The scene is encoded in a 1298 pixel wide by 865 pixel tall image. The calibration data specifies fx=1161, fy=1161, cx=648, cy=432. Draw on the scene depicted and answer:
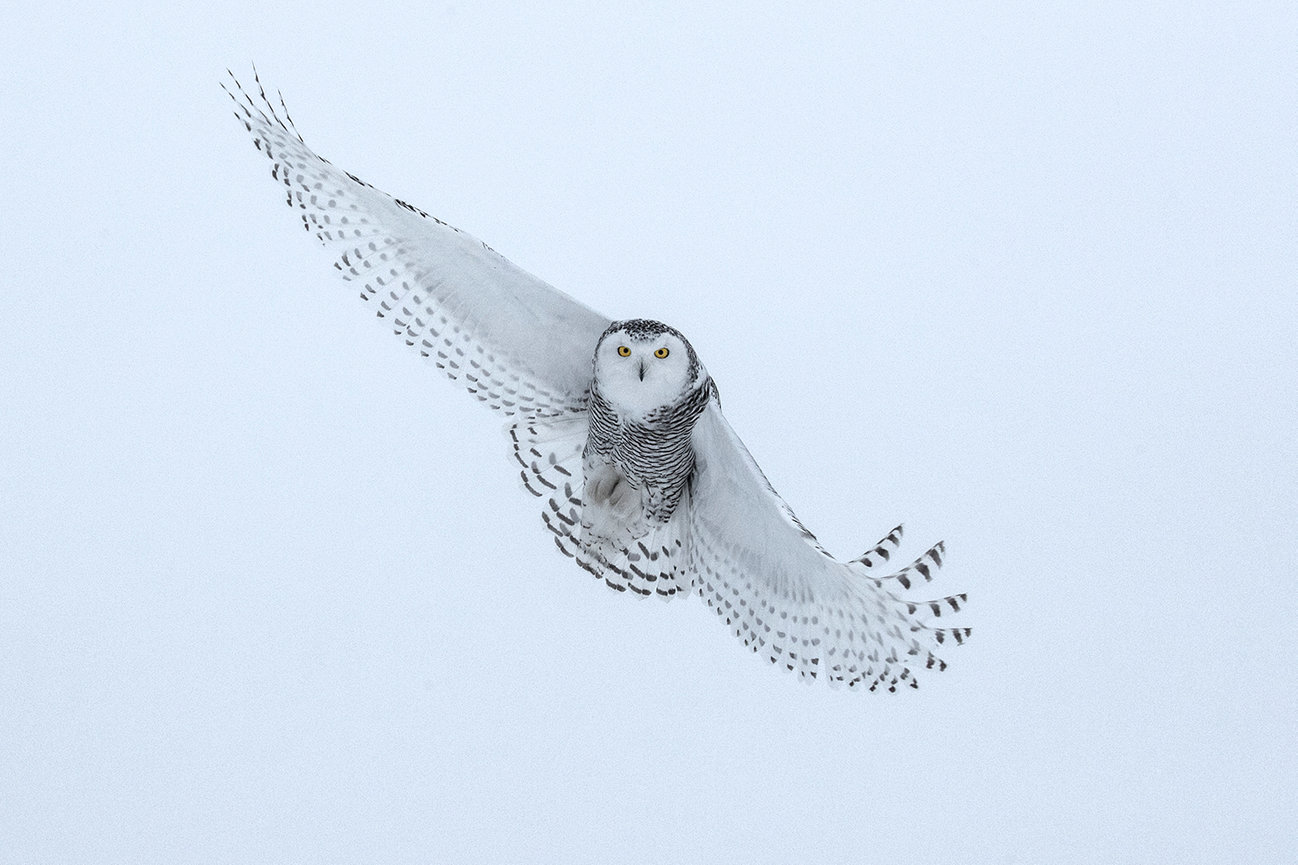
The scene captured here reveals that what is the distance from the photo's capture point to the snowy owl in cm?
383

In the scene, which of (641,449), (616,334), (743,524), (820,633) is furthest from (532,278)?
(820,633)

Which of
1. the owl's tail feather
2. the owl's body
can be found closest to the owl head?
the owl's body

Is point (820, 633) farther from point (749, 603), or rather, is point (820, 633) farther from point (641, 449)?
point (641, 449)

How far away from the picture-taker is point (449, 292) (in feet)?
14.0

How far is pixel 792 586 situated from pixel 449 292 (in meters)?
1.64

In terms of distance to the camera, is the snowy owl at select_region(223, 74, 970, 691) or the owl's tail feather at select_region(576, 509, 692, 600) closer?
the snowy owl at select_region(223, 74, 970, 691)

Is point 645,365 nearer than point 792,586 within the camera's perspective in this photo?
Yes

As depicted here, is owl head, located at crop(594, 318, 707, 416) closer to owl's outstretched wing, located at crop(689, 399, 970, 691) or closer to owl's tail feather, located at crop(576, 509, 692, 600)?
owl's outstretched wing, located at crop(689, 399, 970, 691)

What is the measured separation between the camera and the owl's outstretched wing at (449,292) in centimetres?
403

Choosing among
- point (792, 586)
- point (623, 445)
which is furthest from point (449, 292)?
point (792, 586)

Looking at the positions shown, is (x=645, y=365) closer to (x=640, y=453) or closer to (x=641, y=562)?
(x=640, y=453)

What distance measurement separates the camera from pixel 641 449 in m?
4.11

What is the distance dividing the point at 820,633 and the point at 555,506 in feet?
3.70

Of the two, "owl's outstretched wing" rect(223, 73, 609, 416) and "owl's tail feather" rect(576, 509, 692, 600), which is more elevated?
"owl's outstretched wing" rect(223, 73, 609, 416)
